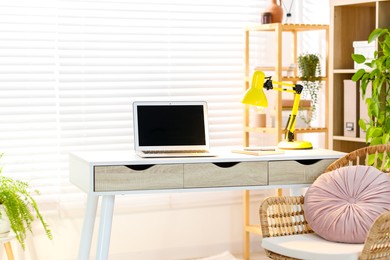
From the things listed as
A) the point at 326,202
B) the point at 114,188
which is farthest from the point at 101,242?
the point at 326,202

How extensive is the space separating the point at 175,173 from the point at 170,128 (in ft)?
0.83

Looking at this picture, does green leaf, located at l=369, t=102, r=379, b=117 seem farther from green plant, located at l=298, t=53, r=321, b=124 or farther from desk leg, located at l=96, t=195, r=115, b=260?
desk leg, located at l=96, t=195, r=115, b=260

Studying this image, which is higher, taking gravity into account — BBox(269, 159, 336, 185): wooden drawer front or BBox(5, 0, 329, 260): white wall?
BBox(269, 159, 336, 185): wooden drawer front

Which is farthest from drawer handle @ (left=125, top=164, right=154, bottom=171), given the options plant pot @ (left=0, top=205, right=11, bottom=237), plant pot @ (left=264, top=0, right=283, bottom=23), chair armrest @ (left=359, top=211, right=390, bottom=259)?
plant pot @ (left=264, top=0, right=283, bottom=23)

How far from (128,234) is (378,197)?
71.1 inches

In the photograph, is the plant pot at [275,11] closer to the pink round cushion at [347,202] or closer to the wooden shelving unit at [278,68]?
the wooden shelving unit at [278,68]

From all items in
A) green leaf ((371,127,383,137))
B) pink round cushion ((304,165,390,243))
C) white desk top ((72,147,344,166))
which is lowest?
pink round cushion ((304,165,390,243))

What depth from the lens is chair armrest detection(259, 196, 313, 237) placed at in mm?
3361

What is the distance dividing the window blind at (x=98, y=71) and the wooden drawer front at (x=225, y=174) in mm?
1160

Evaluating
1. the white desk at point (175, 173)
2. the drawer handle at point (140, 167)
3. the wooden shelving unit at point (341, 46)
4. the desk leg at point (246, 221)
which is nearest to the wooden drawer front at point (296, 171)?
the white desk at point (175, 173)

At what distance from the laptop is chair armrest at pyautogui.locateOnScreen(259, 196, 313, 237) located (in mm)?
390

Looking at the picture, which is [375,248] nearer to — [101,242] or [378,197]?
[378,197]

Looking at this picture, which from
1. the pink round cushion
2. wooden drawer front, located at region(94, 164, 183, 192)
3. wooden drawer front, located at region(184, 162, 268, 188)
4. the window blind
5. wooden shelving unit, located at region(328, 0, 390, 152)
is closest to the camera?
the pink round cushion

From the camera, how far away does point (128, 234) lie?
4656 millimetres
